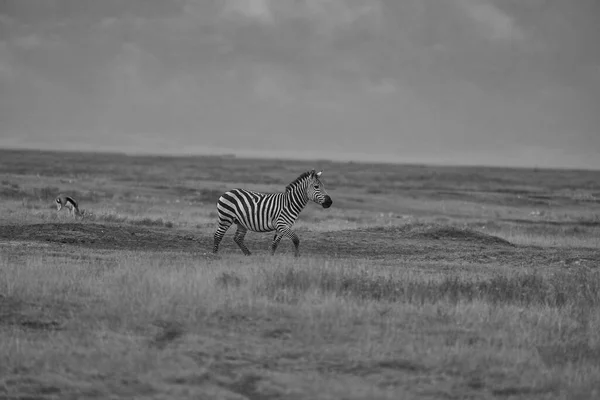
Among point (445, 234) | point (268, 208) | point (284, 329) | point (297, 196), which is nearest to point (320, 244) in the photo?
point (297, 196)

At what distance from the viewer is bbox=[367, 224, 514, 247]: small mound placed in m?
27.4

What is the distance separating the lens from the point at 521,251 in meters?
24.2

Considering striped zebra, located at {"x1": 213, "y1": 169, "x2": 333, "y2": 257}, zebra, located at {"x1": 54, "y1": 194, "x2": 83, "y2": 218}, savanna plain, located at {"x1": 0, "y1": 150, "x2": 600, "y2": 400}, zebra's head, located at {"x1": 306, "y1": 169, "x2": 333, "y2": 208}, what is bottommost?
savanna plain, located at {"x1": 0, "y1": 150, "x2": 600, "y2": 400}

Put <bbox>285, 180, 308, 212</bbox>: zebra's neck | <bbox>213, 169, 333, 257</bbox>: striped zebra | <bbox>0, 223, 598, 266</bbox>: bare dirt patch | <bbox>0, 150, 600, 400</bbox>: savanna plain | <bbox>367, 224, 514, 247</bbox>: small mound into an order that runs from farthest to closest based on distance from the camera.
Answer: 1. <bbox>367, 224, 514, 247</bbox>: small mound
2. <bbox>0, 223, 598, 266</bbox>: bare dirt patch
3. <bbox>285, 180, 308, 212</bbox>: zebra's neck
4. <bbox>213, 169, 333, 257</bbox>: striped zebra
5. <bbox>0, 150, 600, 400</bbox>: savanna plain

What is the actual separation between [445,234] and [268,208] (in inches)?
374

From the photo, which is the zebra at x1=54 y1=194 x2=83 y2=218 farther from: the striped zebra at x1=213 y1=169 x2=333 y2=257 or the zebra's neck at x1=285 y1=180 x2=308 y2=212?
the zebra's neck at x1=285 y1=180 x2=308 y2=212

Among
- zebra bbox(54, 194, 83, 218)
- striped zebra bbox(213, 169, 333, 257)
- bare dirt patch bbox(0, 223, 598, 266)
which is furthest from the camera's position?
zebra bbox(54, 194, 83, 218)

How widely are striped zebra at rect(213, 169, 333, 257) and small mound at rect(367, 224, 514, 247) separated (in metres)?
7.25

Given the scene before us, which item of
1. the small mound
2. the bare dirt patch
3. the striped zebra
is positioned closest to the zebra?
the bare dirt patch

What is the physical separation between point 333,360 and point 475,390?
1.90m

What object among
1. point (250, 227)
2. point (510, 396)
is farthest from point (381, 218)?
point (510, 396)

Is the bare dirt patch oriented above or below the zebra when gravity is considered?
below

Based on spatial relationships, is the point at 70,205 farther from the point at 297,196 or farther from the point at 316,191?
the point at 316,191

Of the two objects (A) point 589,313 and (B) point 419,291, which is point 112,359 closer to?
(B) point 419,291
